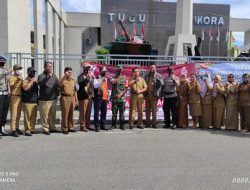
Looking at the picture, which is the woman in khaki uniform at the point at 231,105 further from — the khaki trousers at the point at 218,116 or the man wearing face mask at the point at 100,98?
the man wearing face mask at the point at 100,98

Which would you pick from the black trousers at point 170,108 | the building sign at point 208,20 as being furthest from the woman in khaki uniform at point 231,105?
the building sign at point 208,20

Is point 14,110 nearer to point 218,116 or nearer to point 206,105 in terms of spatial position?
point 206,105

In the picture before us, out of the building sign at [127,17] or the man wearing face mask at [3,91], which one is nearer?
the man wearing face mask at [3,91]

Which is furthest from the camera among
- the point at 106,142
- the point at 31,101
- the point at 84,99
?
the point at 84,99

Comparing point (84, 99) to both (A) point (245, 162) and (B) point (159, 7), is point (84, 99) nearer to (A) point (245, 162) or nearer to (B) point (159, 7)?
(A) point (245, 162)

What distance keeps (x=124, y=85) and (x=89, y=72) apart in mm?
1034

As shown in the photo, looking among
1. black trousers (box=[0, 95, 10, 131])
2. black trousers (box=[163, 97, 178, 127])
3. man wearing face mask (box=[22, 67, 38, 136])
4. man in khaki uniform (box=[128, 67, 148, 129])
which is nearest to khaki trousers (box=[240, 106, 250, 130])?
black trousers (box=[163, 97, 178, 127])

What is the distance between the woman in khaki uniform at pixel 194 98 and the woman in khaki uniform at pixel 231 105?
79 cm

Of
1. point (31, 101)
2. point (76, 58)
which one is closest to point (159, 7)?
point (76, 58)

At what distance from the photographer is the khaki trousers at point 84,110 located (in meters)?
9.55

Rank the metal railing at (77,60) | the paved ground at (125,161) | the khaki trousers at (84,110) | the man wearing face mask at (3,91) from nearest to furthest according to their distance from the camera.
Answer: the paved ground at (125,161), the man wearing face mask at (3,91), the khaki trousers at (84,110), the metal railing at (77,60)

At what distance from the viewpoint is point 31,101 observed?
348 inches

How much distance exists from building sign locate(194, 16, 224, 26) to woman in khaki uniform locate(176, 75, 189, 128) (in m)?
43.0

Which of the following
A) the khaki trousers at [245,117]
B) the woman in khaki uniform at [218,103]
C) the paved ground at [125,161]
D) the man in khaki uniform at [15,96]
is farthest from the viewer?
the woman in khaki uniform at [218,103]
